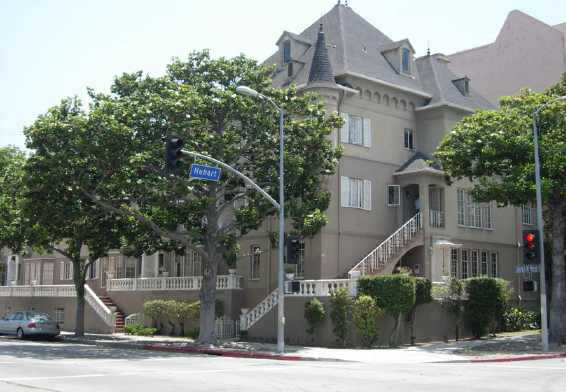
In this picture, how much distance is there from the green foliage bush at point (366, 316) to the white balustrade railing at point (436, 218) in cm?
947

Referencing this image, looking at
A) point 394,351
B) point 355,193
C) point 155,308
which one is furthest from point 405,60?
point 155,308

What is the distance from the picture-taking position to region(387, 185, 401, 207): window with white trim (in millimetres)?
35812

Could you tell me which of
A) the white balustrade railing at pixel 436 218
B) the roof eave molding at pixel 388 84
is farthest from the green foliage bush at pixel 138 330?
the roof eave molding at pixel 388 84

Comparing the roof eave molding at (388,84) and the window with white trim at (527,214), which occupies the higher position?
the roof eave molding at (388,84)

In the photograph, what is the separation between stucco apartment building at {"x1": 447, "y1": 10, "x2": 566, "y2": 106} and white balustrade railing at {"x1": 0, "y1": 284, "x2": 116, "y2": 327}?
29.0 metres

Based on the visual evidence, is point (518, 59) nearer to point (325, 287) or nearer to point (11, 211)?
point (325, 287)

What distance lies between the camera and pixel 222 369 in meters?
18.7

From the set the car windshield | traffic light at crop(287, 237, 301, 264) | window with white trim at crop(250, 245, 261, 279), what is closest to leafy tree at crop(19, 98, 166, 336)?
the car windshield

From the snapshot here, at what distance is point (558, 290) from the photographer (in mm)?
27922

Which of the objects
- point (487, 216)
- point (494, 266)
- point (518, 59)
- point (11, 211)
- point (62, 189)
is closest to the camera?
point (62, 189)

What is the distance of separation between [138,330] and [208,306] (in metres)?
9.26

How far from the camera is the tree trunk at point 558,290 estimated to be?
27719 mm

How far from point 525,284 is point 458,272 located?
446 inches

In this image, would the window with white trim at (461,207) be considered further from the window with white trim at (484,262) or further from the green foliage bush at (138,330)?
the green foliage bush at (138,330)
